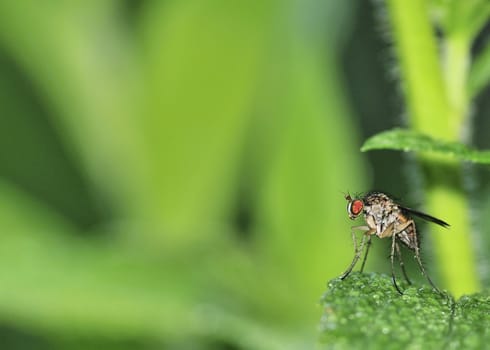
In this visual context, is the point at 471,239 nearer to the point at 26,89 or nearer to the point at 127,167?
the point at 127,167

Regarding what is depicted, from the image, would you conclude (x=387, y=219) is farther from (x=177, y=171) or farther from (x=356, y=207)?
(x=177, y=171)

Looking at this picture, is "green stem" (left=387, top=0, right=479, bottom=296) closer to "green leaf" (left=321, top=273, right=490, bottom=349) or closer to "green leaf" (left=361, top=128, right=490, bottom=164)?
"green leaf" (left=361, top=128, right=490, bottom=164)

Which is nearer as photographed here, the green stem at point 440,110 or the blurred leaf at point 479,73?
the green stem at point 440,110

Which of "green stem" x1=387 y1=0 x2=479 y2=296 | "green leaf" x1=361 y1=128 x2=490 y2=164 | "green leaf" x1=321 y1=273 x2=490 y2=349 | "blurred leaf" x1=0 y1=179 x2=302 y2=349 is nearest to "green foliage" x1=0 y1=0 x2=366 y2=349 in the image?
"blurred leaf" x1=0 y1=179 x2=302 y2=349

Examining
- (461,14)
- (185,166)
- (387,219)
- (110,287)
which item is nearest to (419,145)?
(387,219)

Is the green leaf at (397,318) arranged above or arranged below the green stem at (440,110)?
below

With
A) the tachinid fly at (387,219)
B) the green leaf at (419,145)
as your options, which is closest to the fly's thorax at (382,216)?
the tachinid fly at (387,219)

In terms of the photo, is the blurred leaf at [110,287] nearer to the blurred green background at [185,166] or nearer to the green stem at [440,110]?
the blurred green background at [185,166]
